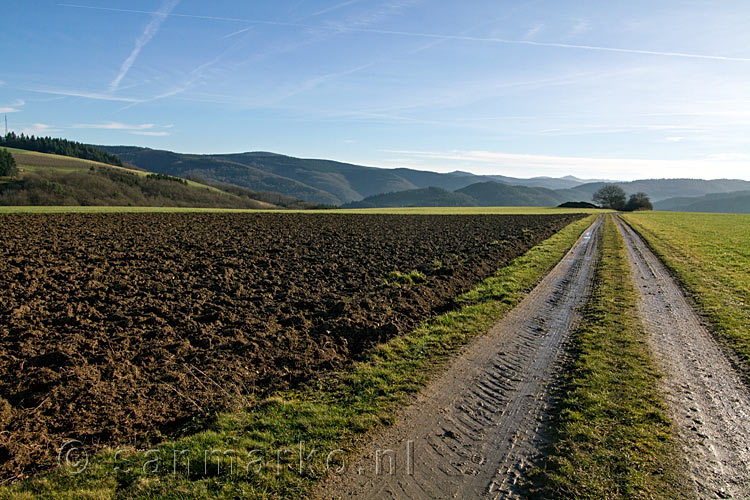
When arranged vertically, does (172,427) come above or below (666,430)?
below

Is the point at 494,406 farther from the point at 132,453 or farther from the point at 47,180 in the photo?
the point at 47,180

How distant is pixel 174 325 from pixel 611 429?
830cm

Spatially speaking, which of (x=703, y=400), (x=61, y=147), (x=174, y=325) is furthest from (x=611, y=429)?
(x=61, y=147)

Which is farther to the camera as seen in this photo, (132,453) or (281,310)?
(281,310)

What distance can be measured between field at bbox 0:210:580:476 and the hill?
79.6m

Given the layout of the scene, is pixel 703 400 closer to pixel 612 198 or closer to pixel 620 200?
pixel 620 200

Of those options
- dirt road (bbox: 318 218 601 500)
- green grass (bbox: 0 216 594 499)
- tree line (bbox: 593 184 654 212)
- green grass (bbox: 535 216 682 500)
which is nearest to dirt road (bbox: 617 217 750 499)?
green grass (bbox: 535 216 682 500)

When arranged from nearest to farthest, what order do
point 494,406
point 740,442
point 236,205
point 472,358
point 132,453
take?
point 132,453, point 740,442, point 494,406, point 472,358, point 236,205

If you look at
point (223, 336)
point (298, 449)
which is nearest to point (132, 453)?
point (298, 449)

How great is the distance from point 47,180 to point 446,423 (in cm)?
11093

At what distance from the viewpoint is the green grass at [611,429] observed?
13.9ft

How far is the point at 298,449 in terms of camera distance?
15.9 ft

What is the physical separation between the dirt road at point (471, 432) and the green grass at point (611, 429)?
0.34 metres

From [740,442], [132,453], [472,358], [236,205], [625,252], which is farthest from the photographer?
[236,205]
